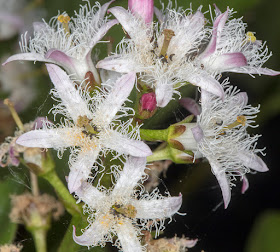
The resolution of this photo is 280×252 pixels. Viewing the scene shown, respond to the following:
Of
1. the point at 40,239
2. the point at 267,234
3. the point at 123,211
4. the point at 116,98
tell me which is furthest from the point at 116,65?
the point at 267,234

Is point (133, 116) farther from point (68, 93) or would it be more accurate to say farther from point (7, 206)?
point (7, 206)

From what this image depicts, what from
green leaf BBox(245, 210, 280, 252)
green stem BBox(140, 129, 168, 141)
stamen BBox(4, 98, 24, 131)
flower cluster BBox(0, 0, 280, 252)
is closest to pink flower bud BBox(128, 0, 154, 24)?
flower cluster BBox(0, 0, 280, 252)

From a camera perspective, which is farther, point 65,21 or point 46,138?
point 65,21

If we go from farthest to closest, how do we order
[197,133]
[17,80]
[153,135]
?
[17,80] < [153,135] < [197,133]

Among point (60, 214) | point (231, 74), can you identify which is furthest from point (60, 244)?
point (231, 74)

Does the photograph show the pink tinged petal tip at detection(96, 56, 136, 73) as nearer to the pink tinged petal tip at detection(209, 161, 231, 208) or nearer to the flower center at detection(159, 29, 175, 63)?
the flower center at detection(159, 29, 175, 63)

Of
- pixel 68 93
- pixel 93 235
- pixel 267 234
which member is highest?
pixel 68 93
